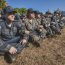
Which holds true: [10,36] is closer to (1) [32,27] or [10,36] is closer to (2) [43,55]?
(2) [43,55]

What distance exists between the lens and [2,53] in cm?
932

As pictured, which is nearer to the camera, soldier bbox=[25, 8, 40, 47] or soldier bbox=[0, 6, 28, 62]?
soldier bbox=[0, 6, 28, 62]

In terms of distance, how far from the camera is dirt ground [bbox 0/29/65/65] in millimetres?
9344

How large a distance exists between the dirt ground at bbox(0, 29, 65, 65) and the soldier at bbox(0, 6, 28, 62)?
1.04ft

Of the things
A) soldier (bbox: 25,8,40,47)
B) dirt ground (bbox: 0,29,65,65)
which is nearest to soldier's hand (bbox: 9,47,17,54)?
dirt ground (bbox: 0,29,65,65)

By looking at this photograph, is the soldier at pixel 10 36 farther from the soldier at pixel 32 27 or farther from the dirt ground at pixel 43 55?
the soldier at pixel 32 27

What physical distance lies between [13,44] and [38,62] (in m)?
1.13

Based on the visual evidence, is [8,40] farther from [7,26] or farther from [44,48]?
[44,48]

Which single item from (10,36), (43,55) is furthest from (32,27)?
(10,36)

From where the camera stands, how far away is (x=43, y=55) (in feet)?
32.8

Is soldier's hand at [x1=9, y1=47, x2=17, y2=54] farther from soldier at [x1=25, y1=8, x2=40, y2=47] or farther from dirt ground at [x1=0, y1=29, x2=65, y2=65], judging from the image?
soldier at [x1=25, y1=8, x2=40, y2=47]

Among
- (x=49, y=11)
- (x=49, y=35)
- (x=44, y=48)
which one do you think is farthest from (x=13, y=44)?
(x=49, y=11)

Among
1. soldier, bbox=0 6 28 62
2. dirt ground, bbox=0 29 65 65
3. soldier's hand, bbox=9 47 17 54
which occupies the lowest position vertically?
dirt ground, bbox=0 29 65 65

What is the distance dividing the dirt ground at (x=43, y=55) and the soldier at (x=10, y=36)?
32 centimetres
